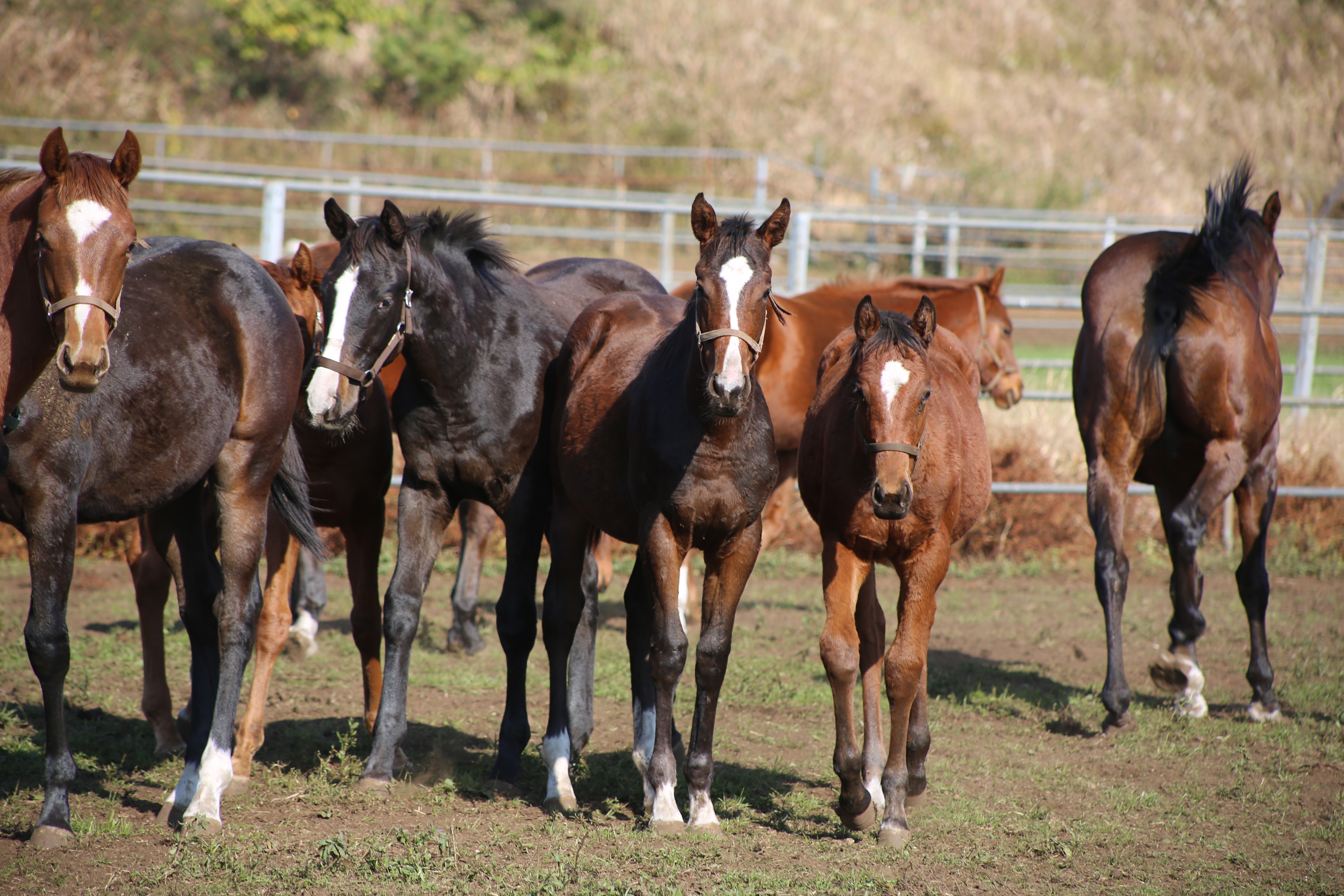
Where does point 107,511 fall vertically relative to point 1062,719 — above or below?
above

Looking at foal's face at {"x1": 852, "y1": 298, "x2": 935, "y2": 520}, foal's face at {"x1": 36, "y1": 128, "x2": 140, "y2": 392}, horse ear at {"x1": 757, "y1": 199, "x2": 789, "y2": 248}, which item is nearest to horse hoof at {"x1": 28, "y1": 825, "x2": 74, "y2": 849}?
foal's face at {"x1": 36, "y1": 128, "x2": 140, "y2": 392}

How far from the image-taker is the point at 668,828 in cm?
360

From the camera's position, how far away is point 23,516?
10.9 ft

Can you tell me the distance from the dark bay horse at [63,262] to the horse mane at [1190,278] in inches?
174

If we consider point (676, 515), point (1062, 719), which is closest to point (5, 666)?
point (676, 515)

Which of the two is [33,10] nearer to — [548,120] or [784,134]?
[548,120]

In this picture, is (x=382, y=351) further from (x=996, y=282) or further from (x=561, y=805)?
(x=996, y=282)

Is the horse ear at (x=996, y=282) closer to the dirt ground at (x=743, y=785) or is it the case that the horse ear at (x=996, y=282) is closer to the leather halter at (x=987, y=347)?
the leather halter at (x=987, y=347)

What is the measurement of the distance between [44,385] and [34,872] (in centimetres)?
146

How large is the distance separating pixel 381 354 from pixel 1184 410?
3819 millimetres

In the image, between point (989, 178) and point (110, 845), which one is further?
point (989, 178)

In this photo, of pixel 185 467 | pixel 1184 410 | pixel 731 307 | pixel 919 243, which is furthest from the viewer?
pixel 919 243

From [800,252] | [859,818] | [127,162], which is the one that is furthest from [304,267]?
[800,252]

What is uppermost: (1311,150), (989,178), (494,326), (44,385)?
(1311,150)
